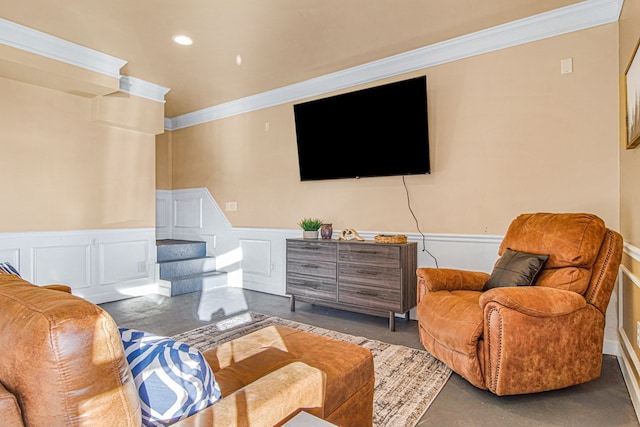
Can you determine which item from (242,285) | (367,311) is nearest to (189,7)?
(367,311)

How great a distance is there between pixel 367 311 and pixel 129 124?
11.5 ft

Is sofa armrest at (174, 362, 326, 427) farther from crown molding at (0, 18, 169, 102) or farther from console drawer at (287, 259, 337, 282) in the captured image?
crown molding at (0, 18, 169, 102)

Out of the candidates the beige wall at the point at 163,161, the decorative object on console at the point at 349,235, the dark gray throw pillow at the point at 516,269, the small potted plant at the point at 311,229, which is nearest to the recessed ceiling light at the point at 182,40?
the small potted plant at the point at 311,229

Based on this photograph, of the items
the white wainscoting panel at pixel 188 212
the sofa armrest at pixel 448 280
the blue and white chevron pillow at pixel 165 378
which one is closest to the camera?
the blue and white chevron pillow at pixel 165 378

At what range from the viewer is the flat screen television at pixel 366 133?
341 centimetres

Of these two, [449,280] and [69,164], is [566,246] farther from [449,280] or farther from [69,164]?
[69,164]

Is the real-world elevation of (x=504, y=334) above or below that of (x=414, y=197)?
below

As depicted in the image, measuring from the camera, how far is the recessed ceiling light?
3.18m

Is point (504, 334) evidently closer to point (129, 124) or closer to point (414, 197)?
point (414, 197)

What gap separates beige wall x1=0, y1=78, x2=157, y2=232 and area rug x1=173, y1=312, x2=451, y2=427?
2113 millimetres

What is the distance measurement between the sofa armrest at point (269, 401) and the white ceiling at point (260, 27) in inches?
99.7

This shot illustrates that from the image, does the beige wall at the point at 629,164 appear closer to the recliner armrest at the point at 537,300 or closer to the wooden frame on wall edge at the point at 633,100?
the wooden frame on wall edge at the point at 633,100

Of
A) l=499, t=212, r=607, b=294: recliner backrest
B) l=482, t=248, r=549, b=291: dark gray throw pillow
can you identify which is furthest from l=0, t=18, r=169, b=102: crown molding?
l=499, t=212, r=607, b=294: recliner backrest

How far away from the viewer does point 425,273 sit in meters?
2.65
